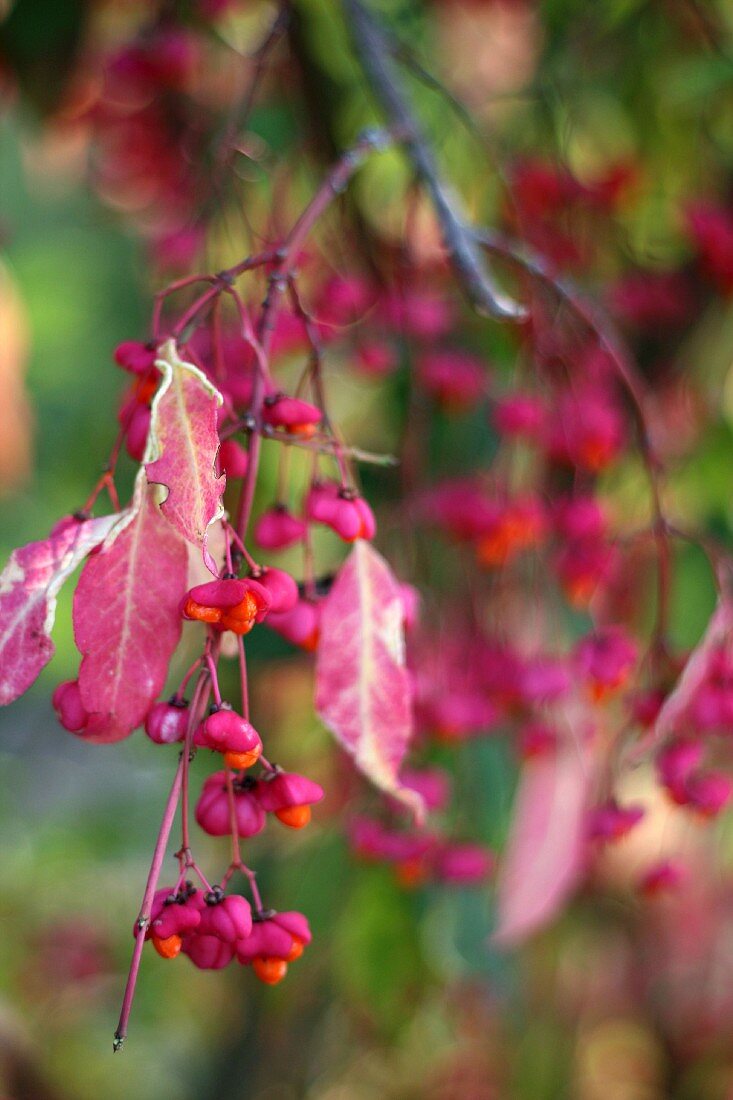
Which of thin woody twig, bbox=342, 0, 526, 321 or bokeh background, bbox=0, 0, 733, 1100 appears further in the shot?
bokeh background, bbox=0, 0, 733, 1100

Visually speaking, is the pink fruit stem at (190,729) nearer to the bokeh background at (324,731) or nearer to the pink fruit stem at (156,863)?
the pink fruit stem at (156,863)

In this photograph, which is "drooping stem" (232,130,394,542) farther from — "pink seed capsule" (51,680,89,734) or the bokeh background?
the bokeh background

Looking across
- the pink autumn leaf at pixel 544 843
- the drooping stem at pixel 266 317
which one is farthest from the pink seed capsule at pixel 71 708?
the pink autumn leaf at pixel 544 843

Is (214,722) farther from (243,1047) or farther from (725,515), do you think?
(243,1047)

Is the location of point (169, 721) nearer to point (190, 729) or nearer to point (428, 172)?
point (190, 729)

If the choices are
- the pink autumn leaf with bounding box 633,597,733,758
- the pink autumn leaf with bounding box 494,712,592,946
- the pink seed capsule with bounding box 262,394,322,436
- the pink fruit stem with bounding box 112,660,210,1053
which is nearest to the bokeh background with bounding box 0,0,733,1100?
the pink autumn leaf with bounding box 494,712,592,946

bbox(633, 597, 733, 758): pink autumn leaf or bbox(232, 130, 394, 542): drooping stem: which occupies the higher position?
bbox(232, 130, 394, 542): drooping stem
